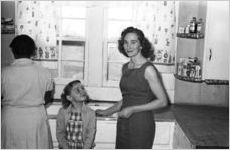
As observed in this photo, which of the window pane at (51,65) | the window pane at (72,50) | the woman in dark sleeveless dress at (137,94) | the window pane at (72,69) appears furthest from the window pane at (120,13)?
the woman in dark sleeveless dress at (137,94)

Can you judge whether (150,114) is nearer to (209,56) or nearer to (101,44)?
(209,56)

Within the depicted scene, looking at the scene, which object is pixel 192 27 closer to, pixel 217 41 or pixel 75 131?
pixel 217 41

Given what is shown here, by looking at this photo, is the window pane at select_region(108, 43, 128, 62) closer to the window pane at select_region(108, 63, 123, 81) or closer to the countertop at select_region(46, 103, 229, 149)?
the window pane at select_region(108, 63, 123, 81)

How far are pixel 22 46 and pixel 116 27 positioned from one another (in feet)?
3.34

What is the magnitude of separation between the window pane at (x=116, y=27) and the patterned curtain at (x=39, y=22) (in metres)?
0.36

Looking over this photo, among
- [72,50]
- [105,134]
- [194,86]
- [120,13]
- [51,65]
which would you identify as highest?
[120,13]

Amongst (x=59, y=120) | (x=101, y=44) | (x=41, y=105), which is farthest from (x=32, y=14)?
(x=41, y=105)

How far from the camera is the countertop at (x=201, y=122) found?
4.79ft

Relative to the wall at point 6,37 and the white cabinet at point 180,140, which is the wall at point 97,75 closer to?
the wall at point 6,37

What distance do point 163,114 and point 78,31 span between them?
0.78m

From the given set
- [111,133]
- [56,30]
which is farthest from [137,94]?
[56,30]

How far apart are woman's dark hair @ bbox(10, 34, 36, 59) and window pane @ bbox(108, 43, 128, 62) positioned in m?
0.98

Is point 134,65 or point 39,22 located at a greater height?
point 39,22

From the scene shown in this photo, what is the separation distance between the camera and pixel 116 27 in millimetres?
2258
